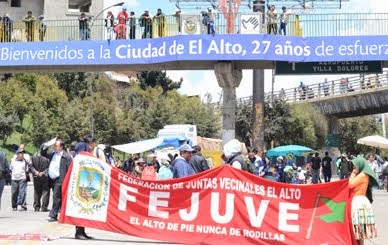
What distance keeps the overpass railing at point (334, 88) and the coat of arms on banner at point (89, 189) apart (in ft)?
120

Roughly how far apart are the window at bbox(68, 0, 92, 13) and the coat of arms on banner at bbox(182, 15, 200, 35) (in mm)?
48224

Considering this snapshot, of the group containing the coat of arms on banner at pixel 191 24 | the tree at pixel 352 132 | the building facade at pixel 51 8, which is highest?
the building facade at pixel 51 8

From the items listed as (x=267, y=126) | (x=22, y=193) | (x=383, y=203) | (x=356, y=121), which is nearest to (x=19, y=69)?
(x=22, y=193)

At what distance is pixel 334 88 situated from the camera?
166 feet

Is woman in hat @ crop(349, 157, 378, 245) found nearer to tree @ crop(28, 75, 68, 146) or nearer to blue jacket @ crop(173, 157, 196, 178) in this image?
blue jacket @ crop(173, 157, 196, 178)

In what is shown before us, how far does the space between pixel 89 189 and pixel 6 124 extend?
124 feet

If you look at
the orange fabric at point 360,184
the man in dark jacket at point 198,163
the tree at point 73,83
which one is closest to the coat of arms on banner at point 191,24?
the man in dark jacket at point 198,163

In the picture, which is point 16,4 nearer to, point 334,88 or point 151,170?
point 334,88

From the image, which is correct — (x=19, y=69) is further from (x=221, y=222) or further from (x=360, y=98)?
(x=360, y=98)

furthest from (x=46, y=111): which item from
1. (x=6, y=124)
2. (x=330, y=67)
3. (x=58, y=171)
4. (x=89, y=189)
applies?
(x=89, y=189)

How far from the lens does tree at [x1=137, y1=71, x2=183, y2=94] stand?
69625 mm

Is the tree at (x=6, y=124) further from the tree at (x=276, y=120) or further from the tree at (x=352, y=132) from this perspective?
the tree at (x=352, y=132)

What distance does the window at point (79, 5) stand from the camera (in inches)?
2848

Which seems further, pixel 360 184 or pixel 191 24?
pixel 191 24
